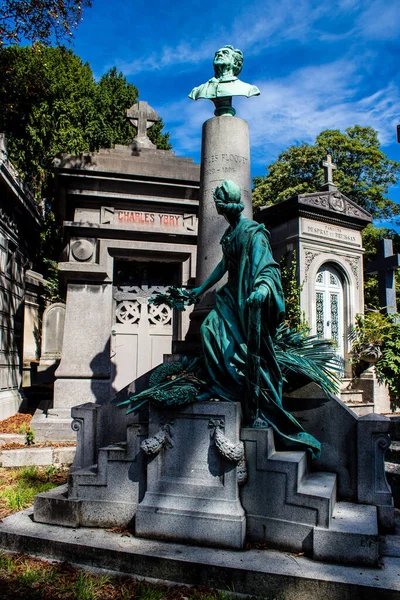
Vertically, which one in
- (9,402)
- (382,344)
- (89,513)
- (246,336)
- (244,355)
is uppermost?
(382,344)

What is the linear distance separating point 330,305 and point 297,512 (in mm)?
9022

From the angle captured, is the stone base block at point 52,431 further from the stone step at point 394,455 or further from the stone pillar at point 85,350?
the stone step at point 394,455

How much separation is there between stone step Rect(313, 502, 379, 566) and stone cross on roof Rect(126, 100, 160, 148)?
7406 mm

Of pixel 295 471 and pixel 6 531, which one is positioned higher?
pixel 295 471

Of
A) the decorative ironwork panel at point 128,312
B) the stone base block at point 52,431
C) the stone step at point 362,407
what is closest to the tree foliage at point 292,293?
the stone step at point 362,407

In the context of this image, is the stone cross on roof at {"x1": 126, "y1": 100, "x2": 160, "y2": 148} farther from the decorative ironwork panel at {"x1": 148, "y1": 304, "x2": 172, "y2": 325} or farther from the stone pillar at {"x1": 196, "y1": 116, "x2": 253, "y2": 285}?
the stone pillar at {"x1": 196, "y1": 116, "x2": 253, "y2": 285}

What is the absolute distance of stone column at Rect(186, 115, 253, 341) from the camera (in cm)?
536

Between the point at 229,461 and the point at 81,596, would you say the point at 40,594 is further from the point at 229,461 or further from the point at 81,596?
the point at 229,461

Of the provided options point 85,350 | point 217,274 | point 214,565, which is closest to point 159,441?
point 214,565

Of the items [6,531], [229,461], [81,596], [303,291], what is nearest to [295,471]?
[229,461]

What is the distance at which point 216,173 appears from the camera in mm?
5469

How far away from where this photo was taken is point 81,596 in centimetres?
293

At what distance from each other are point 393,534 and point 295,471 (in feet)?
3.18

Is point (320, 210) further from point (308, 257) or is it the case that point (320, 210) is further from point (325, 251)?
point (308, 257)
